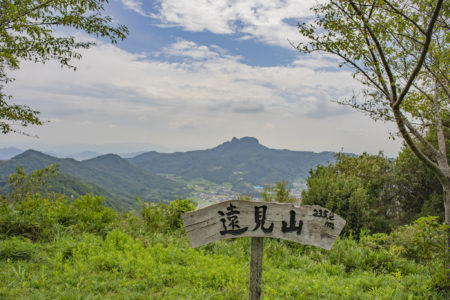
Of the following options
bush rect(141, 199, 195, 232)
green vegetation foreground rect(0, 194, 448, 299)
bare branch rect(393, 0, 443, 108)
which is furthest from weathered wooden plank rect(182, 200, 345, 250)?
bush rect(141, 199, 195, 232)

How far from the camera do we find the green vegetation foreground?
3.82 meters

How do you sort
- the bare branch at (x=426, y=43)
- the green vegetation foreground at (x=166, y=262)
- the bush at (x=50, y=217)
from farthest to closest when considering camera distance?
the bush at (x=50, y=217) < the green vegetation foreground at (x=166, y=262) < the bare branch at (x=426, y=43)

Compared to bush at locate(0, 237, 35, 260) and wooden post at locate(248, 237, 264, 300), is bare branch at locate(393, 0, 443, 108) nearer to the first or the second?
wooden post at locate(248, 237, 264, 300)

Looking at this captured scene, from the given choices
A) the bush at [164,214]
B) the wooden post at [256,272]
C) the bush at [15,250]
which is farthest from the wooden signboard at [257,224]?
the bush at [164,214]

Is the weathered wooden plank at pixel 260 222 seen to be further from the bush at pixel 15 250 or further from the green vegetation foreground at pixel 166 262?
the bush at pixel 15 250

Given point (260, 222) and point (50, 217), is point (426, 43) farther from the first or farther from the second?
point (50, 217)

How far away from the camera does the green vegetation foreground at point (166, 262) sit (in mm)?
3824

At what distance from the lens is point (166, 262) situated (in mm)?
4914

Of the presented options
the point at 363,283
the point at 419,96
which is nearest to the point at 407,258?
the point at 363,283

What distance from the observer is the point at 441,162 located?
464 centimetres

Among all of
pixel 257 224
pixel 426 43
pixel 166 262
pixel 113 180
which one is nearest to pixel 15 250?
pixel 166 262

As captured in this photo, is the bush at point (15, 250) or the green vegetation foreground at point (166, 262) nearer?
the green vegetation foreground at point (166, 262)

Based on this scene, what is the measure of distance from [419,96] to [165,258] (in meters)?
6.09

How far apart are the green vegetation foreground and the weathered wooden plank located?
142 centimetres
